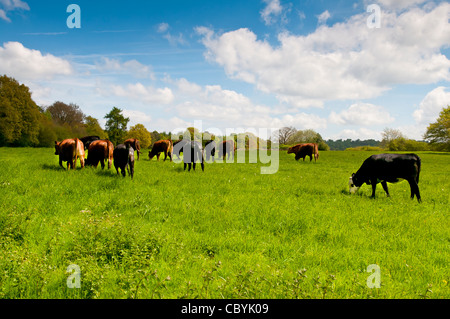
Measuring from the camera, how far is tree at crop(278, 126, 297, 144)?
10400 centimetres

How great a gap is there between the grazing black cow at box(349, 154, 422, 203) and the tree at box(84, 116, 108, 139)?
7752 centimetres

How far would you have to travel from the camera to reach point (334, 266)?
423 centimetres

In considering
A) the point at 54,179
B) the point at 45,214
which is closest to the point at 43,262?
the point at 45,214

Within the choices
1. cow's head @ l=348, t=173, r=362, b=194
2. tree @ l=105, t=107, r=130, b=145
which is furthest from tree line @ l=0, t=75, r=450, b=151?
cow's head @ l=348, t=173, r=362, b=194

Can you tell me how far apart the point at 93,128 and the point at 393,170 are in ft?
278

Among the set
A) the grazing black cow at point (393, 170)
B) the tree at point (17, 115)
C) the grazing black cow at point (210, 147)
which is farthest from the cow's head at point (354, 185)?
the tree at point (17, 115)

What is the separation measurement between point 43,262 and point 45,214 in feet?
9.26

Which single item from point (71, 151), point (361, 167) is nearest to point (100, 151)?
point (71, 151)

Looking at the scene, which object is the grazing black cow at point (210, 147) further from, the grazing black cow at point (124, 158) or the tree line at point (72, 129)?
the grazing black cow at point (124, 158)

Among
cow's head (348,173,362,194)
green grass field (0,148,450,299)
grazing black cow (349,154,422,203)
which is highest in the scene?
grazing black cow (349,154,422,203)

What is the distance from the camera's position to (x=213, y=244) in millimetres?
4938

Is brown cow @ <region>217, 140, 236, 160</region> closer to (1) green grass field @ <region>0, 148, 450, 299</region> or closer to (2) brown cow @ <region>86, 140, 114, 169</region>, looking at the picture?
(2) brown cow @ <region>86, 140, 114, 169</region>
